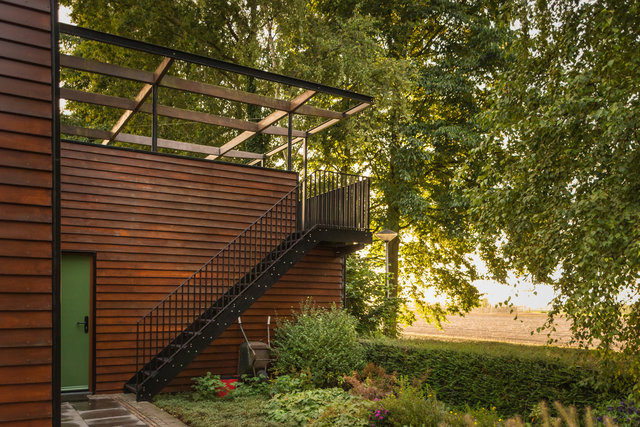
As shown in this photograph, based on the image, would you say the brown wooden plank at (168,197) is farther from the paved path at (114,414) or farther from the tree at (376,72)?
the tree at (376,72)

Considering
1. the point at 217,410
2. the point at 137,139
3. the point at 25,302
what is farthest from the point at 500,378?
the point at 137,139

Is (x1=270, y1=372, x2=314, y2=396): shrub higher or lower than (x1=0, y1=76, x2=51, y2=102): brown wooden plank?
lower

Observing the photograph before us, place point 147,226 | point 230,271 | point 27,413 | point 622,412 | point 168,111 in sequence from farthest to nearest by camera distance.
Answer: point 168,111 → point 230,271 → point 147,226 → point 622,412 → point 27,413

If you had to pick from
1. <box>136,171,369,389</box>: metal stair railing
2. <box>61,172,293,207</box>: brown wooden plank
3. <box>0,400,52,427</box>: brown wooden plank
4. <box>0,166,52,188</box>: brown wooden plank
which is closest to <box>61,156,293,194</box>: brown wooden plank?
<box>61,172,293,207</box>: brown wooden plank

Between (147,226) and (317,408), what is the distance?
4680mm

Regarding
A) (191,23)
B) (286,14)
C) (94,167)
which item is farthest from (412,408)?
(191,23)

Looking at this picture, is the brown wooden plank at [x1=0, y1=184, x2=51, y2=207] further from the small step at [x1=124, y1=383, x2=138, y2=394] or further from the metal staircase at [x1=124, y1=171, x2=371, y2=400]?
the small step at [x1=124, y1=383, x2=138, y2=394]

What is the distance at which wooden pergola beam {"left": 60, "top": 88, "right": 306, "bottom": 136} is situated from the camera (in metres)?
10.1

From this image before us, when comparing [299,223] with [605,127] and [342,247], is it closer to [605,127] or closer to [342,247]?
[342,247]

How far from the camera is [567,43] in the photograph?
6.40 metres

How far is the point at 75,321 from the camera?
865 cm

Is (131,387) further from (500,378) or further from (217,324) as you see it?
(500,378)

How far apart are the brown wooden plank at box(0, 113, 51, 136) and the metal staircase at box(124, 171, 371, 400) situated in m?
5.00

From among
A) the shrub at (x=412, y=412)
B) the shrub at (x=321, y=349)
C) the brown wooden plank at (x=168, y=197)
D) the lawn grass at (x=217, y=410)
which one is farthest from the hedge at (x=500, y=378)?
the brown wooden plank at (x=168, y=197)
